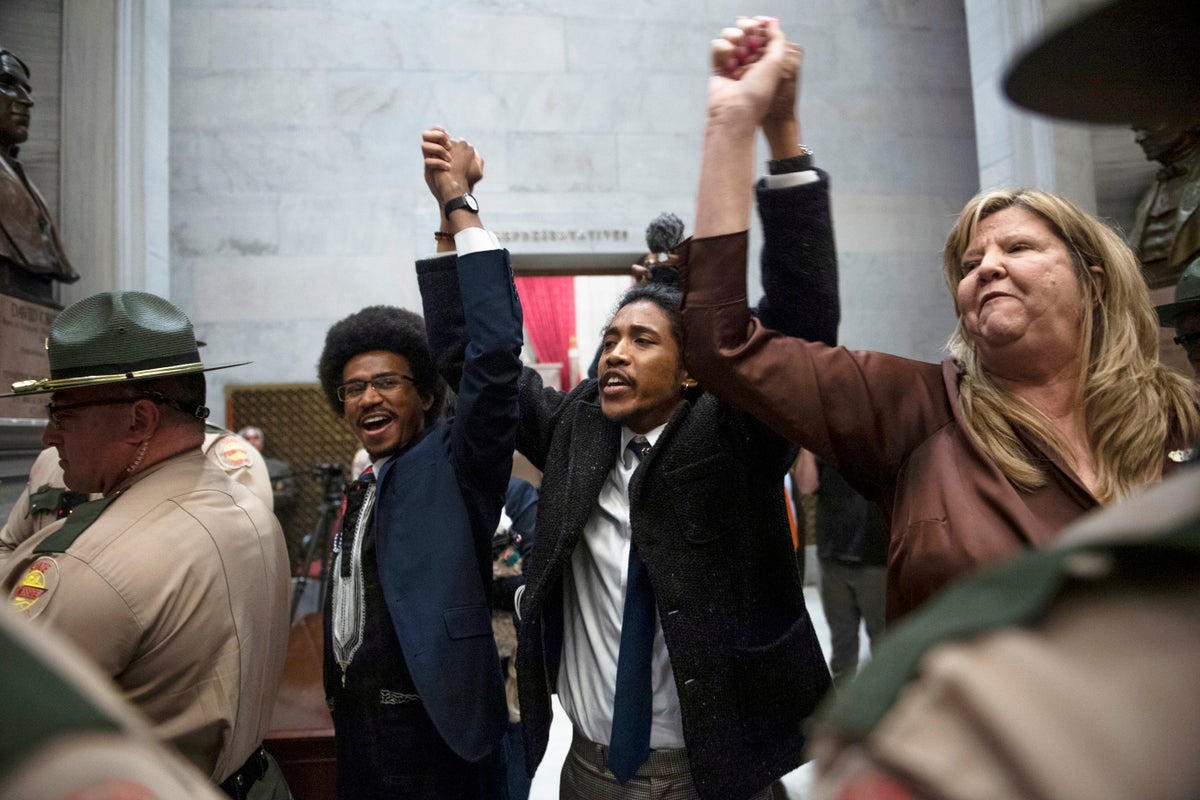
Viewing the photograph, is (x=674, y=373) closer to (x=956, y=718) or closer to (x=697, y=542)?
(x=697, y=542)

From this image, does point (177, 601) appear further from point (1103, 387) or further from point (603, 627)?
point (1103, 387)

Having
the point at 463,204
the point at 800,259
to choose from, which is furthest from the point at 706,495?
the point at 463,204

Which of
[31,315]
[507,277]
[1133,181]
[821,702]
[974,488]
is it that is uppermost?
[1133,181]

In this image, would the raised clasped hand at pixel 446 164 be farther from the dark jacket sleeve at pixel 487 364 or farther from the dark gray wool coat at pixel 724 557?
the dark gray wool coat at pixel 724 557

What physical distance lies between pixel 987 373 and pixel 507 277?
3.29ft

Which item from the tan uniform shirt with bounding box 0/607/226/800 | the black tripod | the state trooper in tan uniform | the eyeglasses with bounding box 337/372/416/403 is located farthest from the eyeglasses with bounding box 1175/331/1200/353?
the black tripod

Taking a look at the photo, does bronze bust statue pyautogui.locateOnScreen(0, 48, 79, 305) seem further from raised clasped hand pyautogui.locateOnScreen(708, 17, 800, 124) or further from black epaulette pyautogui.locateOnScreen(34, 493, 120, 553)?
raised clasped hand pyautogui.locateOnScreen(708, 17, 800, 124)

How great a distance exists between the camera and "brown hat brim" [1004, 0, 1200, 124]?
519mm

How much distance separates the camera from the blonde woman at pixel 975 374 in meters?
1.18

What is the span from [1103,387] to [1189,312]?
63.7 inches

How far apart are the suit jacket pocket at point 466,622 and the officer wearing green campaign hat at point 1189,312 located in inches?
85.9

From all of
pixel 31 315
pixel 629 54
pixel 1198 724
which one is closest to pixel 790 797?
pixel 1198 724

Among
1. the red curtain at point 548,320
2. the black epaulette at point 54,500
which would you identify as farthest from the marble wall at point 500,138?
the black epaulette at point 54,500

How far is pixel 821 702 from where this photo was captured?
60.9 inches
